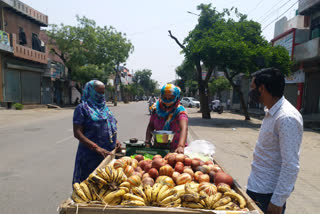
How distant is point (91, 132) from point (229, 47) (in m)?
12.1

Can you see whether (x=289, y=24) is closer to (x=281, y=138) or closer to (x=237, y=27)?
(x=237, y=27)

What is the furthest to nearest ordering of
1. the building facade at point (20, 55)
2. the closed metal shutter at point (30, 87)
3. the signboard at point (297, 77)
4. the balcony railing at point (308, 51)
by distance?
the closed metal shutter at point (30, 87) → the building facade at point (20, 55) → the signboard at point (297, 77) → the balcony railing at point (308, 51)

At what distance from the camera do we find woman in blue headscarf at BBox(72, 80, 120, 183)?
107 inches

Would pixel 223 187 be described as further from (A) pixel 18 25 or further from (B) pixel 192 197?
(A) pixel 18 25

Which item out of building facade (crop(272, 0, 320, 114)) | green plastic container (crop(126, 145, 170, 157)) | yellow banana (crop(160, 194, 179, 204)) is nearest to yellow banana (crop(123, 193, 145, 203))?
yellow banana (crop(160, 194, 179, 204))

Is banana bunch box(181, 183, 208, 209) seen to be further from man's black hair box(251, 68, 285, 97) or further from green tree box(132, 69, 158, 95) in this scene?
green tree box(132, 69, 158, 95)

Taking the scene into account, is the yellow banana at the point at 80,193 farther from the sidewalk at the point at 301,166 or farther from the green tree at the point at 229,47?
the green tree at the point at 229,47

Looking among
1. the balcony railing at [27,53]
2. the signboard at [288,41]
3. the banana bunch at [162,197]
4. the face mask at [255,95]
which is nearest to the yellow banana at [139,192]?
the banana bunch at [162,197]

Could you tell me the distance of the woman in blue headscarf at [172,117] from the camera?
2.80 metres

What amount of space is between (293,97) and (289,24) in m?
6.19

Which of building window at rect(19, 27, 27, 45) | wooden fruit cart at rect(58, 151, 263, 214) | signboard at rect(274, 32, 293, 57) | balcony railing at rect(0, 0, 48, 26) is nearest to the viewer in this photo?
wooden fruit cart at rect(58, 151, 263, 214)

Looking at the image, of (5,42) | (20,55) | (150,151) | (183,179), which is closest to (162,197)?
(183,179)

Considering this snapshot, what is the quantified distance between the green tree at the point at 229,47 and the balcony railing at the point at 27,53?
12804 mm

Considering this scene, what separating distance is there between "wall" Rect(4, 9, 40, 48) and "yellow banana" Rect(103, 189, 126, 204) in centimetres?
2290
